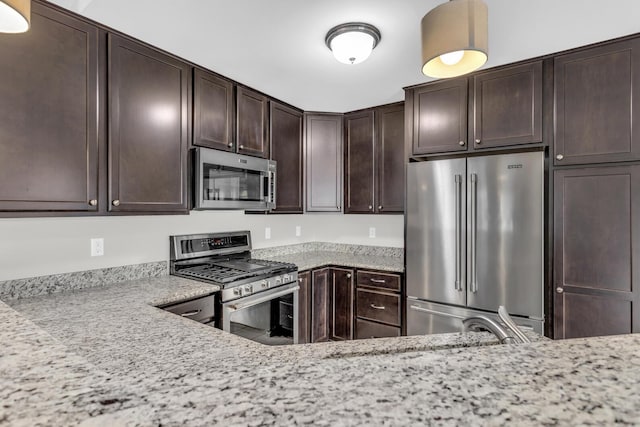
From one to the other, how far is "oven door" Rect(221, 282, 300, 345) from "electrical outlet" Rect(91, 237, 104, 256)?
882 millimetres

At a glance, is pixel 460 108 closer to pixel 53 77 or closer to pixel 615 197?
pixel 615 197

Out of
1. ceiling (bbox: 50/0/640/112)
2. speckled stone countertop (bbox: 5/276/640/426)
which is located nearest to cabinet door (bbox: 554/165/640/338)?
ceiling (bbox: 50/0/640/112)

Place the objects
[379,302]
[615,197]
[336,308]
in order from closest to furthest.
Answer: [615,197] → [379,302] → [336,308]

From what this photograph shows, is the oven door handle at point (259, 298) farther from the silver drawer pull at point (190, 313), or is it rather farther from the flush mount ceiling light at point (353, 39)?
the flush mount ceiling light at point (353, 39)

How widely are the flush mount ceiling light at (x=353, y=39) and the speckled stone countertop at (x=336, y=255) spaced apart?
1760mm

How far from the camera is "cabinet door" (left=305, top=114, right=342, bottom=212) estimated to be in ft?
11.6

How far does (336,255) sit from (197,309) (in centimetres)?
196

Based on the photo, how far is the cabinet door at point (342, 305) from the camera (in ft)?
10.3

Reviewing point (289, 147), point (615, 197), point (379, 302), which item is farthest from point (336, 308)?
point (615, 197)

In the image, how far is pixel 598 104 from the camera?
2.12 metres

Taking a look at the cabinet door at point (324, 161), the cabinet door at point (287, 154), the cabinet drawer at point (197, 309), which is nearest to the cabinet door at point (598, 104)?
the cabinet door at point (324, 161)

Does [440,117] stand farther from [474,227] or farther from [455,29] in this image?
Result: [455,29]

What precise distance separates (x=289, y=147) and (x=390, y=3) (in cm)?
184

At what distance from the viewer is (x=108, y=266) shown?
2205mm
